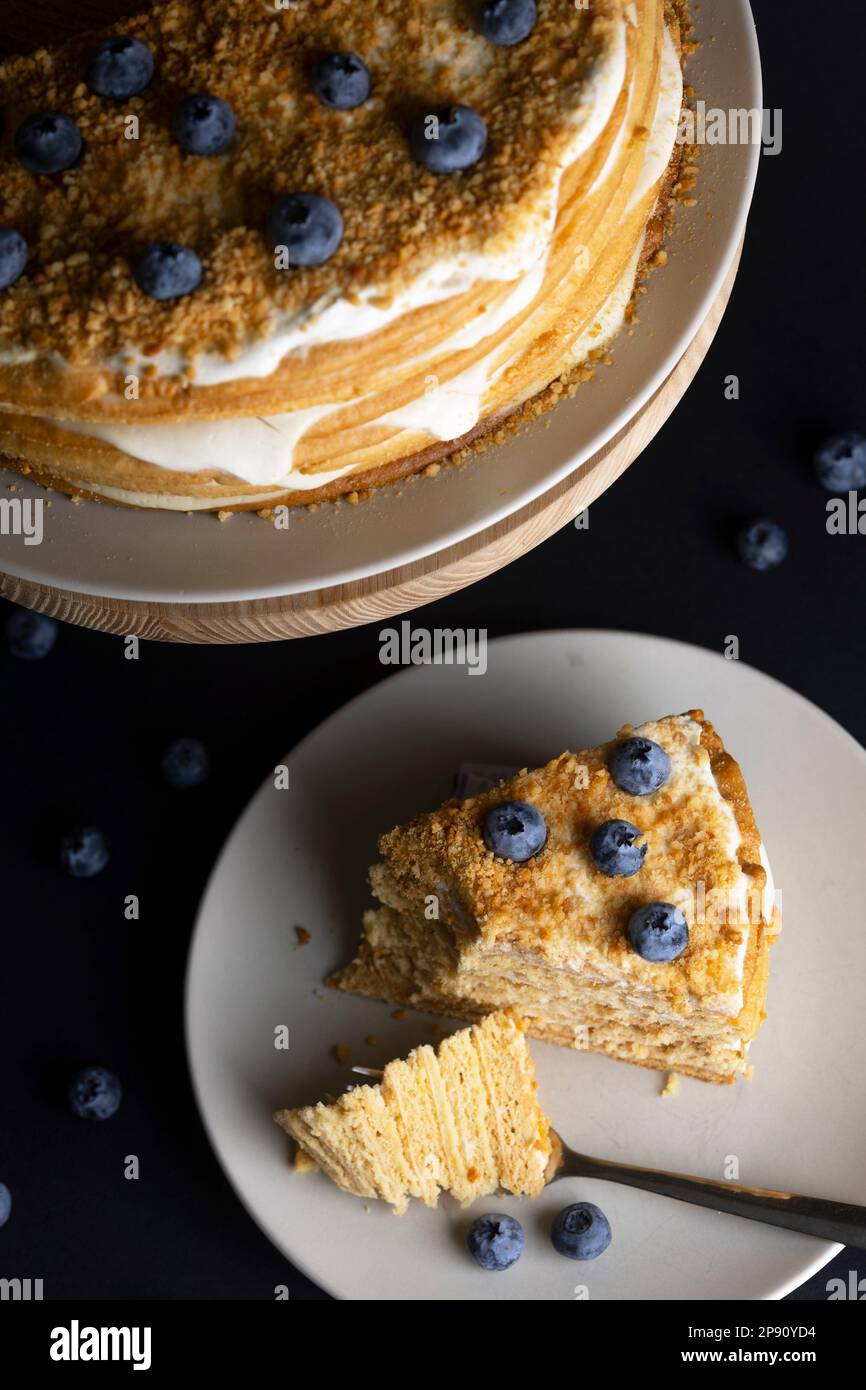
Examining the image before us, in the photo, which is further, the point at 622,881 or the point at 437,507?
the point at 622,881

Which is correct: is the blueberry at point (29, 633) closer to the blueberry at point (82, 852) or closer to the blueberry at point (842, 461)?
the blueberry at point (82, 852)

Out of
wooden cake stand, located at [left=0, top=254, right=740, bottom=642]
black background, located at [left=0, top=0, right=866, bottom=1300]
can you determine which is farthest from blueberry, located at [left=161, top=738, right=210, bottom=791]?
wooden cake stand, located at [left=0, top=254, right=740, bottom=642]

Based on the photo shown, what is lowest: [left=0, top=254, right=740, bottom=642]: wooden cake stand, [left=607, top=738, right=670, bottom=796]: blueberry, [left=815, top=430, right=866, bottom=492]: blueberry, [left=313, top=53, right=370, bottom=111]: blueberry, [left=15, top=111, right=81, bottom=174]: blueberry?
[left=607, top=738, right=670, bottom=796]: blueberry

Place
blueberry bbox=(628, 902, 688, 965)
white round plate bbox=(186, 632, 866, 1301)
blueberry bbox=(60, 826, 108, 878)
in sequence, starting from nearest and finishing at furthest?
blueberry bbox=(628, 902, 688, 965) → white round plate bbox=(186, 632, 866, 1301) → blueberry bbox=(60, 826, 108, 878)

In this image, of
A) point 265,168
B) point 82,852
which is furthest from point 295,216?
point 82,852

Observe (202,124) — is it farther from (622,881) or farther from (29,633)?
(29,633)

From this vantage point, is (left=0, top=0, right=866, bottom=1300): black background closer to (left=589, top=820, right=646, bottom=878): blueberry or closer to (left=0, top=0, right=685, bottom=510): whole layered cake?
(left=589, top=820, right=646, bottom=878): blueberry
